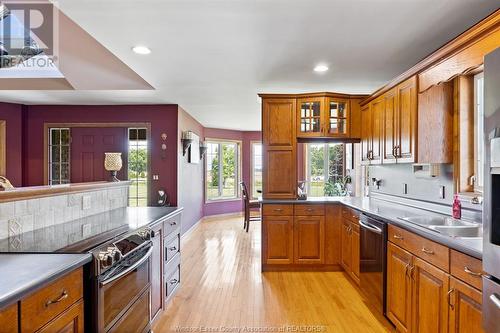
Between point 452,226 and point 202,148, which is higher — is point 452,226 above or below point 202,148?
below

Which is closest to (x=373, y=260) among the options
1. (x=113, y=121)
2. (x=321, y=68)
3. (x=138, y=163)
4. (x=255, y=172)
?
(x=321, y=68)

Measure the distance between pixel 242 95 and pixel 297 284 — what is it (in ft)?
9.33

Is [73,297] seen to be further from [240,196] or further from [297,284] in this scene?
[240,196]

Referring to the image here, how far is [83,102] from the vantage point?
5.30 metres

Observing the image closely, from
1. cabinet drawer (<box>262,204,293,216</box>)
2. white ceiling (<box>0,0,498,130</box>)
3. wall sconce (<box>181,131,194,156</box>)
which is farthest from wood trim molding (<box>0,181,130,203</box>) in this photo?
wall sconce (<box>181,131,194,156</box>)

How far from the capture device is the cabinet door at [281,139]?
400 centimetres

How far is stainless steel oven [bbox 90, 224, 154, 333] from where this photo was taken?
152cm

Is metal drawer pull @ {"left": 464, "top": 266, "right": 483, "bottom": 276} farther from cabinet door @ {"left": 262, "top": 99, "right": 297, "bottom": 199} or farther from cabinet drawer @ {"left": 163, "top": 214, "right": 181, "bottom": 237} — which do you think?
cabinet door @ {"left": 262, "top": 99, "right": 297, "bottom": 199}

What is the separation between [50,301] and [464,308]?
1.98 m

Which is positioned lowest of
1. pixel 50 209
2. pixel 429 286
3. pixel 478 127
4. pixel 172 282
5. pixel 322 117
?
pixel 172 282

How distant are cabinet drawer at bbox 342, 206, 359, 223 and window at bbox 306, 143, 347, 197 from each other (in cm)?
321

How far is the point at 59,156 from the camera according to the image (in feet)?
18.3

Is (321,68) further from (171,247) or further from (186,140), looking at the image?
(186,140)

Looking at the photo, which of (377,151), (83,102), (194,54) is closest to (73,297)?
(194,54)
